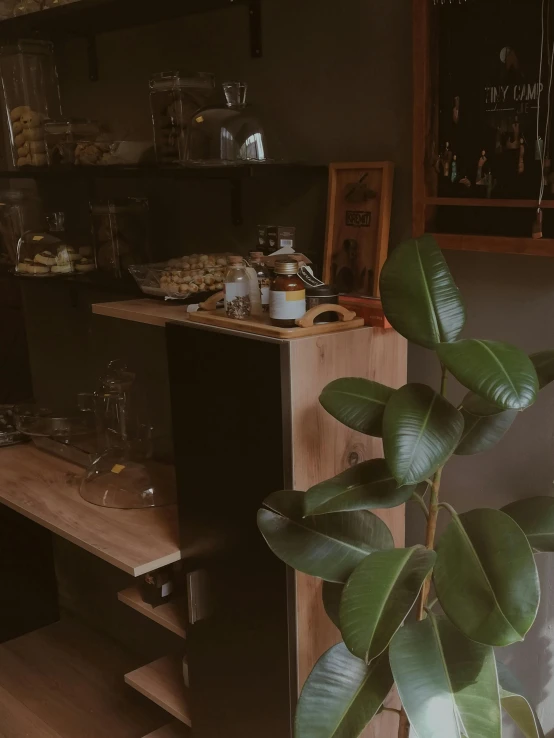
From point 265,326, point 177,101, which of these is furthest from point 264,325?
point 177,101

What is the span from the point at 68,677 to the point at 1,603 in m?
0.42

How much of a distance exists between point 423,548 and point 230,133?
981mm

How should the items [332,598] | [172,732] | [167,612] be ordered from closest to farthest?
[332,598] < [167,612] < [172,732]

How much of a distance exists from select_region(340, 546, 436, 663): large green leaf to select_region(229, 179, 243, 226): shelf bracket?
1.06 m

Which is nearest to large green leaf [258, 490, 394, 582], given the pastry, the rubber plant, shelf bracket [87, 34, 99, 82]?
the rubber plant

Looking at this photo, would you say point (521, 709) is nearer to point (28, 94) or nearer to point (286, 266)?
point (286, 266)

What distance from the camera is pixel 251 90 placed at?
Result: 1.89m

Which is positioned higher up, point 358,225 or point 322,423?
point 358,225

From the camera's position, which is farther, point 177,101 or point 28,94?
point 28,94

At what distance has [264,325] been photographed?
1.46 m

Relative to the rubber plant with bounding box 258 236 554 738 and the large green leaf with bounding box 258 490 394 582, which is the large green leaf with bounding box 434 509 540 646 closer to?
the rubber plant with bounding box 258 236 554 738

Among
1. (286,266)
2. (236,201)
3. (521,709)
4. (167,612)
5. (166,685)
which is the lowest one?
(166,685)

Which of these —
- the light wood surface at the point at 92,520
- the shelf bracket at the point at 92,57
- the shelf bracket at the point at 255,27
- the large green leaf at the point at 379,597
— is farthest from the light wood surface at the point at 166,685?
the shelf bracket at the point at 92,57

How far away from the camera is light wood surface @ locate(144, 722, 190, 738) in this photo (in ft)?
6.67
